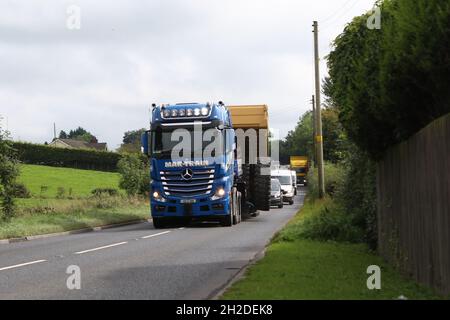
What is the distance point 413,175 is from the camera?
31.6ft

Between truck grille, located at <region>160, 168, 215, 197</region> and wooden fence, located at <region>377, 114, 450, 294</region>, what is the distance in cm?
1167

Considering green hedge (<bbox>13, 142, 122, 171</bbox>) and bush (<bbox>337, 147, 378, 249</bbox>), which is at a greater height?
green hedge (<bbox>13, 142, 122, 171</bbox>)

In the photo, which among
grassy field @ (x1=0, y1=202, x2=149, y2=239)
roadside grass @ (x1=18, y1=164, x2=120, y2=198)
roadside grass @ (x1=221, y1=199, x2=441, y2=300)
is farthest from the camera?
roadside grass @ (x1=18, y1=164, x2=120, y2=198)

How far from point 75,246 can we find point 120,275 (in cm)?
671

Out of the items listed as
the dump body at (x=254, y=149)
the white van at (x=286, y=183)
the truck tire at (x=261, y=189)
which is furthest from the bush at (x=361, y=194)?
the white van at (x=286, y=183)

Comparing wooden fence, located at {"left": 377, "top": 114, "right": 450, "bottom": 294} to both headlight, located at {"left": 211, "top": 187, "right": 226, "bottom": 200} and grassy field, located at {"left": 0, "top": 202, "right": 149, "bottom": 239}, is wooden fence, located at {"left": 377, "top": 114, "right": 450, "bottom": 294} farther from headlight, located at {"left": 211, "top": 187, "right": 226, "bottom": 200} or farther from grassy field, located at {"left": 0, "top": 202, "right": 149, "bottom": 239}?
grassy field, located at {"left": 0, "top": 202, "right": 149, "bottom": 239}

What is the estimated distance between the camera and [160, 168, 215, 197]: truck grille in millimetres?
23500

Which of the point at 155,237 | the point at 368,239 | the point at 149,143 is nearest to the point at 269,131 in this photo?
the point at 149,143

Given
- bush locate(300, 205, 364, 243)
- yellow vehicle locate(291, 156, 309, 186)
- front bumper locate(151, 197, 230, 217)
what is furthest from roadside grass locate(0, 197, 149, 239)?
yellow vehicle locate(291, 156, 309, 186)

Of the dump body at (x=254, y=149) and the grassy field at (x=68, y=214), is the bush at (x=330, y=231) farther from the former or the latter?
the dump body at (x=254, y=149)

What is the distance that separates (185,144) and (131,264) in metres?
10.9

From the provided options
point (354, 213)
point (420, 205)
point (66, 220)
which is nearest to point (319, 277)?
point (420, 205)

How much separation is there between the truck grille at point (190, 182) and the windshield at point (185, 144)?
0.53 metres
